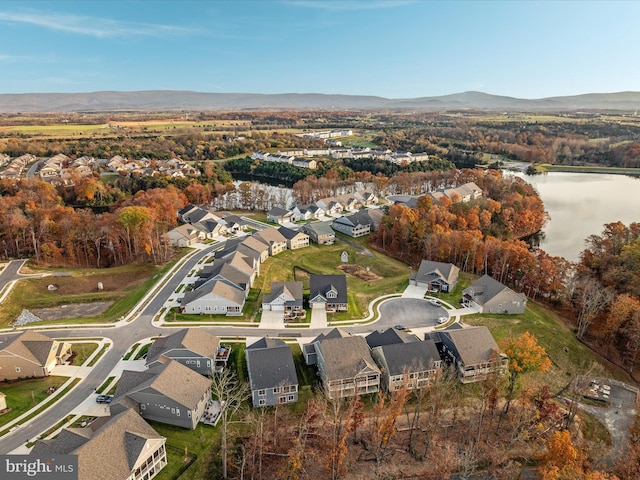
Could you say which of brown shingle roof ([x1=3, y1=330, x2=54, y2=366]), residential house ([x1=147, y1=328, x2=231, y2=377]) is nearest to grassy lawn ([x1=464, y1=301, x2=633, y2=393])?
residential house ([x1=147, y1=328, x2=231, y2=377])

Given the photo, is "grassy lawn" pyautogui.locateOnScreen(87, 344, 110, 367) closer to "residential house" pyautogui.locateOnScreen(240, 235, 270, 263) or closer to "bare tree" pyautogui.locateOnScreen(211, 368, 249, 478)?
"bare tree" pyautogui.locateOnScreen(211, 368, 249, 478)

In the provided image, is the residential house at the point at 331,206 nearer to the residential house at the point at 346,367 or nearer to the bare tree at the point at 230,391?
the residential house at the point at 346,367

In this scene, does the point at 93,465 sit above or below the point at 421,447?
above

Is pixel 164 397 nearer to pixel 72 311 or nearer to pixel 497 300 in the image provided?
pixel 72 311

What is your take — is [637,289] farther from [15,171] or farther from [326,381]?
[15,171]

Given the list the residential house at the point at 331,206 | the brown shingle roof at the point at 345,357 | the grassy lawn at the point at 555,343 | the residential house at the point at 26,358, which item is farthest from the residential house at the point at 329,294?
the residential house at the point at 331,206

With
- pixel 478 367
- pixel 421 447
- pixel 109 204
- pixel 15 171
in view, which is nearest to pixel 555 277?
pixel 478 367
